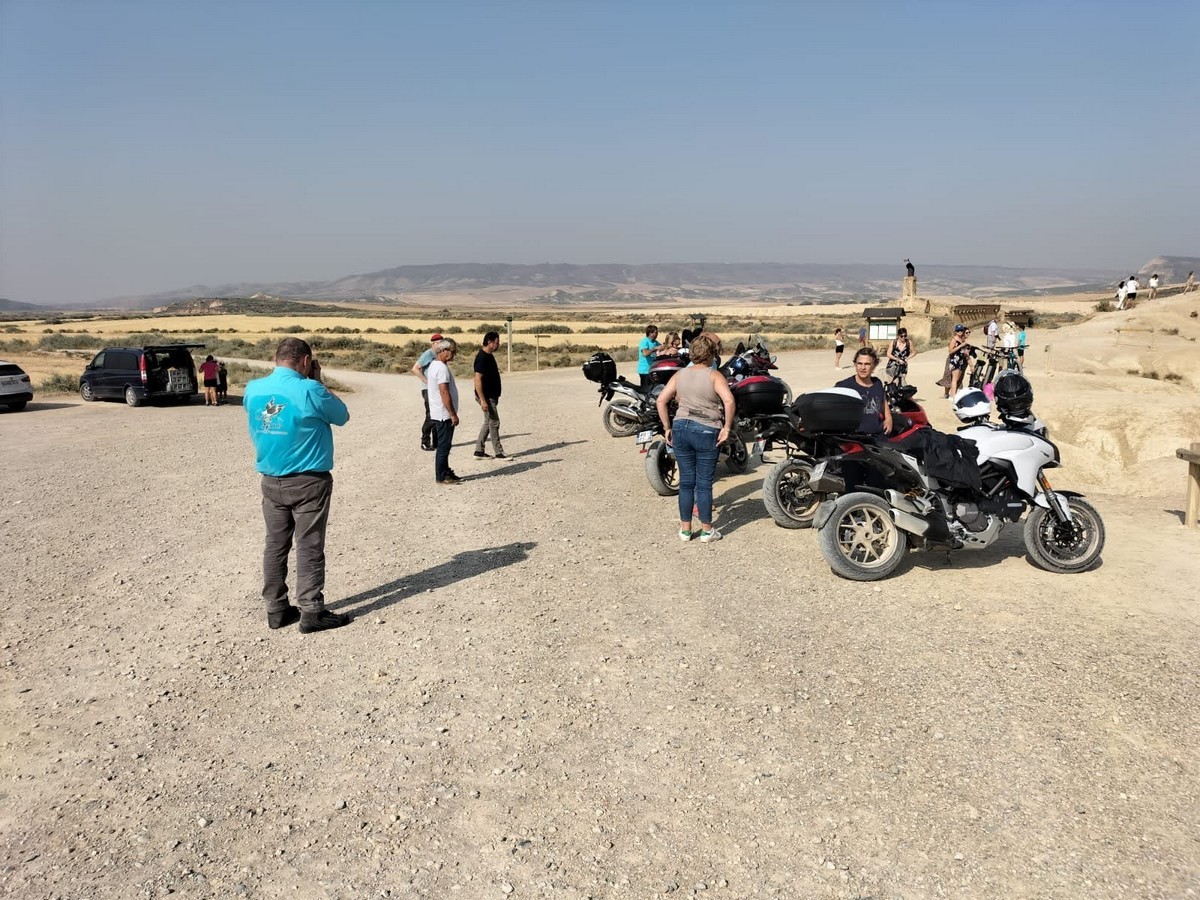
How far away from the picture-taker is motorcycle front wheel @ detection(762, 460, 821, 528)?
782 centimetres

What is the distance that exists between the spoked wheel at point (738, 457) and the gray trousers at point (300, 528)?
5.59 metres

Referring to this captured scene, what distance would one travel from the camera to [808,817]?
136 inches

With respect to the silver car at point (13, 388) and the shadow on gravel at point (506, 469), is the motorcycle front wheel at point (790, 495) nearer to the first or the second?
the shadow on gravel at point (506, 469)

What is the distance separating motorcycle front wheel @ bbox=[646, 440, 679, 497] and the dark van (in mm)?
15273

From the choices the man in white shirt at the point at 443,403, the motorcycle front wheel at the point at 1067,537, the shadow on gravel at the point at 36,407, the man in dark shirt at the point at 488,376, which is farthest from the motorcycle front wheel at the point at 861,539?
the shadow on gravel at the point at 36,407

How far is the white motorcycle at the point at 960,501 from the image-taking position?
244 inches

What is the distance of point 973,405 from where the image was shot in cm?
654

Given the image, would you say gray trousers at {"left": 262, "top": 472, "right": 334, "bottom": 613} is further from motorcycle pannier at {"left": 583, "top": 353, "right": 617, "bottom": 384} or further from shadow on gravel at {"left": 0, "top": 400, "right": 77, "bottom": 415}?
shadow on gravel at {"left": 0, "top": 400, "right": 77, "bottom": 415}

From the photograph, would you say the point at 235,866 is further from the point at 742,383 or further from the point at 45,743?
the point at 742,383

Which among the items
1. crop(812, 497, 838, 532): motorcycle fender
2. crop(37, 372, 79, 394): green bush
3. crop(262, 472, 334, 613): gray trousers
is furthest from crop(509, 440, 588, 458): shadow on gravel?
crop(37, 372, 79, 394): green bush

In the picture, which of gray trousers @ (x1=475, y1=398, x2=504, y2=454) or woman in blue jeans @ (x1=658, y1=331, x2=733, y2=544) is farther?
gray trousers @ (x1=475, y1=398, x2=504, y2=454)

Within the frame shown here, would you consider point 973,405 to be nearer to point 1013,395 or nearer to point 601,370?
point 1013,395

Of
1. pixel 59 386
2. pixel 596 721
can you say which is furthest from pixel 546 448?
pixel 59 386

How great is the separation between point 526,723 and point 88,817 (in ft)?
6.34
